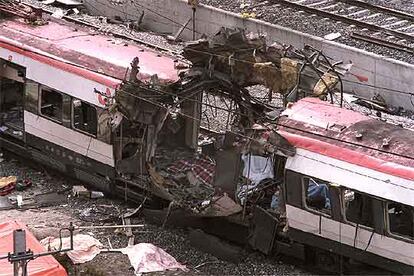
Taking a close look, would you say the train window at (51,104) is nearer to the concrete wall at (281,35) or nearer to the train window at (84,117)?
Answer: the train window at (84,117)

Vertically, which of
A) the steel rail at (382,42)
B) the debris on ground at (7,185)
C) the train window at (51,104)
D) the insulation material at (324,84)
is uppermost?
the insulation material at (324,84)

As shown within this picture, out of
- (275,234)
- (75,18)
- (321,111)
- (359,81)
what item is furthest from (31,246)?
(75,18)

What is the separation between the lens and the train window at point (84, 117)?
56.3 ft

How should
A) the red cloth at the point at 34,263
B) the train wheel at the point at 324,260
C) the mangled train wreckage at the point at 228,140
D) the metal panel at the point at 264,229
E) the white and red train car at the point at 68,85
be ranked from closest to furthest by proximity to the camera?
the red cloth at the point at 34,263 < the mangled train wreckage at the point at 228,140 < the train wheel at the point at 324,260 < the metal panel at the point at 264,229 < the white and red train car at the point at 68,85

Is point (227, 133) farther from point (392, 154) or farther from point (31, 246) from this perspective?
point (31, 246)

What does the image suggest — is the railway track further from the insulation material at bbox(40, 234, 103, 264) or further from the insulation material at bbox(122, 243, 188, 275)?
the insulation material at bbox(40, 234, 103, 264)

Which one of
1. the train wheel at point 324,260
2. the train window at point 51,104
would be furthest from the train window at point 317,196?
the train window at point 51,104

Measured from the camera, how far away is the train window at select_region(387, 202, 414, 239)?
44.0 ft

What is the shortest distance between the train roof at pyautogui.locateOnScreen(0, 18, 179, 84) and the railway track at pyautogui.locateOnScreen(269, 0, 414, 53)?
7.53 meters

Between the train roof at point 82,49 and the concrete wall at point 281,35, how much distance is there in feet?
19.7

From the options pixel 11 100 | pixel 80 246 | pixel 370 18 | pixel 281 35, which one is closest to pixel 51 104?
pixel 11 100

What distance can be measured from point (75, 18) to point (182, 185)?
12295 mm

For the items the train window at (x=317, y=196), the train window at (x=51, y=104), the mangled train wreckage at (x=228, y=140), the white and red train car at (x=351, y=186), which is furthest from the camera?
the train window at (x=51, y=104)

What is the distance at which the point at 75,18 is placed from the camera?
2695 centimetres
